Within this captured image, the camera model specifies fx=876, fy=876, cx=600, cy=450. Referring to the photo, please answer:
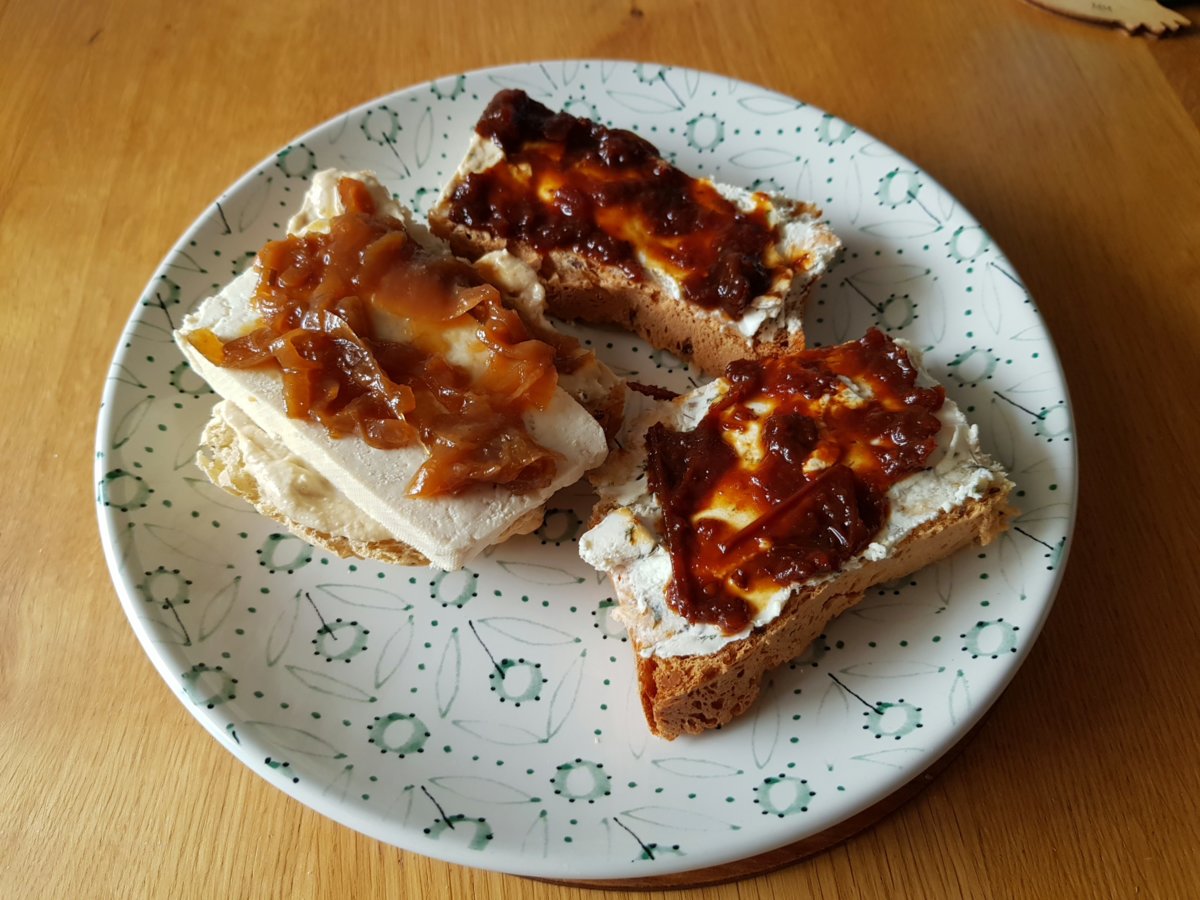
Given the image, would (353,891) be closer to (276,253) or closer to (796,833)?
(796,833)

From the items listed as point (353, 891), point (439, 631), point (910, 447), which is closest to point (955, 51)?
point (910, 447)

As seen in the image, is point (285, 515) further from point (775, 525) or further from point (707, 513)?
point (775, 525)

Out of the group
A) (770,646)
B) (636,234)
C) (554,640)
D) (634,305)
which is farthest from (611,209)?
(770,646)

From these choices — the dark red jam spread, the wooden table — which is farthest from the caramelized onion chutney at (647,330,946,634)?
the wooden table

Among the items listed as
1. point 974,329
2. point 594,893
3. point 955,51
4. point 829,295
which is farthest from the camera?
point 955,51

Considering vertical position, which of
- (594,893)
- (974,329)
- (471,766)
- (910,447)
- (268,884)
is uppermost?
(974,329)

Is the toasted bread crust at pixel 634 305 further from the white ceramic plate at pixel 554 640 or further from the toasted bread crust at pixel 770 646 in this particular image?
the toasted bread crust at pixel 770 646
